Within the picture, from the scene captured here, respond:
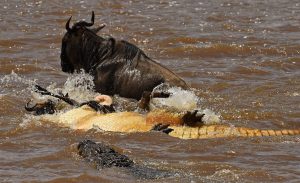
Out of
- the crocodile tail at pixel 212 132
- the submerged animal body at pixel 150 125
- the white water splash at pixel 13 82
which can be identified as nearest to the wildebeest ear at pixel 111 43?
the white water splash at pixel 13 82

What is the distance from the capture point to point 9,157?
8172 mm

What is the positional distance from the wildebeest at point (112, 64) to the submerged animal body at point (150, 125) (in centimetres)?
237

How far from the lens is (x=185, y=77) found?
44.8 ft

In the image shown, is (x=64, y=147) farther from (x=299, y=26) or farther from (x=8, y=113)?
(x=299, y=26)

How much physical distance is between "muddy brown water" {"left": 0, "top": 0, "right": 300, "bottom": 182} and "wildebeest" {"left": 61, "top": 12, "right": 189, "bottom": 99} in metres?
0.69

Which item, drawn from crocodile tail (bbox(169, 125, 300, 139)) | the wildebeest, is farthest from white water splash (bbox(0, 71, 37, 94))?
crocodile tail (bbox(169, 125, 300, 139))

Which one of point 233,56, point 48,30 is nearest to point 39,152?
point 233,56

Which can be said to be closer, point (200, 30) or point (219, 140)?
point (219, 140)

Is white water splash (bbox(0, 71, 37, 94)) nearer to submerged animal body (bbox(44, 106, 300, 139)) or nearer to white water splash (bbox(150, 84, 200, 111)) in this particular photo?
white water splash (bbox(150, 84, 200, 111))

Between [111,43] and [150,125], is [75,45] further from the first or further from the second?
[150,125]

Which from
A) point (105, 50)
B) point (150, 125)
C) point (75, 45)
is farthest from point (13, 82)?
point (150, 125)

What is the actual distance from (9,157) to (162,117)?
1.54 m

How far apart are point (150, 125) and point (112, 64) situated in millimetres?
3558

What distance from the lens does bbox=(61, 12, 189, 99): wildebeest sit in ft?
38.3
